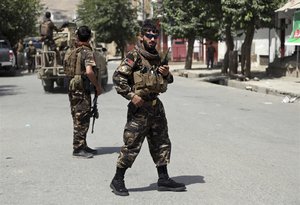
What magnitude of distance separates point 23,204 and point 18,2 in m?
26.4

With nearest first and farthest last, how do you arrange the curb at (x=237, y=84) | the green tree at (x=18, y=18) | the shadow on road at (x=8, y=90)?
1. the curb at (x=237, y=84)
2. the shadow on road at (x=8, y=90)
3. the green tree at (x=18, y=18)

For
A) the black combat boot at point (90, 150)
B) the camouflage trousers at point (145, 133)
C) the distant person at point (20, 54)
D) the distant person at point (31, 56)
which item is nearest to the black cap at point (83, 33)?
the black combat boot at point (90, 150)

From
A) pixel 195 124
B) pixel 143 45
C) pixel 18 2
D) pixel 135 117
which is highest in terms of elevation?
pixel 18 2

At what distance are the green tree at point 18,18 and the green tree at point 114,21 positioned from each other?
11.5 meters

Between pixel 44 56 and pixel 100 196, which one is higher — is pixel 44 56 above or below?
above

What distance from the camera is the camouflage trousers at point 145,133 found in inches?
200

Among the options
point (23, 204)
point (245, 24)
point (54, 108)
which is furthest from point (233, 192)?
point (245, 24)

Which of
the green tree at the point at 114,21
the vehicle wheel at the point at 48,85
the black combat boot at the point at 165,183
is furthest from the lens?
the green tree at the point at 114,21

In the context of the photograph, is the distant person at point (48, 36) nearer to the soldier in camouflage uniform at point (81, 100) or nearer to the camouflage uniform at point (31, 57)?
the soldier in camouflage uniform at point (81, 100)

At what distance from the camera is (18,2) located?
1167 inches

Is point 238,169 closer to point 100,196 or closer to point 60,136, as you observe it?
point 100,196

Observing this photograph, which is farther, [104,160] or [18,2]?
[18,2]

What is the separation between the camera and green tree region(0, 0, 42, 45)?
94.9 feet

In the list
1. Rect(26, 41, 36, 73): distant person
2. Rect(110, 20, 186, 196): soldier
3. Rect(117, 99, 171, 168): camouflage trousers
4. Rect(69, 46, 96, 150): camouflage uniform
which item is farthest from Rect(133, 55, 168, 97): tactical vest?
Rect(26, 41, 36, 73): distant person
